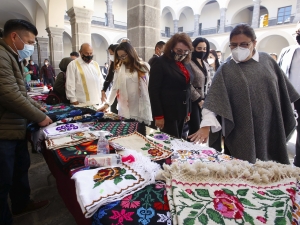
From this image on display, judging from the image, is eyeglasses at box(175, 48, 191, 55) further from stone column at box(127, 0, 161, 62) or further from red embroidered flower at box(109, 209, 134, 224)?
red embroidered flower at box(109, 209, 134, 224)

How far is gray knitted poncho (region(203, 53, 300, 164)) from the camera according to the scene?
1.53m

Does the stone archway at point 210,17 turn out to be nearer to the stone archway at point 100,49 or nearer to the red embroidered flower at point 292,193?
the stone archway at point 100,49

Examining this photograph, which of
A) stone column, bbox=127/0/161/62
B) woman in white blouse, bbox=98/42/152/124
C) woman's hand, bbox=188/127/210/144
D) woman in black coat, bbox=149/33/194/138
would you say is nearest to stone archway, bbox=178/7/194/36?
stone column, bbox=127/0/161/62

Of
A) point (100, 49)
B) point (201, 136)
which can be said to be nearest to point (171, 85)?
point (201, 136)

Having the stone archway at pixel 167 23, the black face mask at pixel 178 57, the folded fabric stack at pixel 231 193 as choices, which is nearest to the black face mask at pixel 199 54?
the black face mask at pixel 178 57

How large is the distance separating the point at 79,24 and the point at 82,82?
11.1ft

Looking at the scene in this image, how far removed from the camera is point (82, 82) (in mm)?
3271

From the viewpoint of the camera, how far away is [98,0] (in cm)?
1759

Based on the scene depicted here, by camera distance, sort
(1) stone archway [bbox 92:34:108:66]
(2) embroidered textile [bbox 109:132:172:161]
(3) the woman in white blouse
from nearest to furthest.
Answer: (2) embroidered textile [bbox 109:132:172:161] → (3) the woman in white blouse → (1) stone archway [bbox 92:34:108:66]

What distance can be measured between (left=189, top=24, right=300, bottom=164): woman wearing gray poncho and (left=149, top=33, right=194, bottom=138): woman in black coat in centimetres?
70

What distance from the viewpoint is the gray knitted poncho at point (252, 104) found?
1.53 meters

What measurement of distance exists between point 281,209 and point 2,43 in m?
2.08

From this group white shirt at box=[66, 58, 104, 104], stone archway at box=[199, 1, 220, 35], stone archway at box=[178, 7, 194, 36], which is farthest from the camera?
stone archway at box=[178, 7, 194, 36]

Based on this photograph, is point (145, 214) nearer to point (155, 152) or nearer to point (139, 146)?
point (155, 152)
